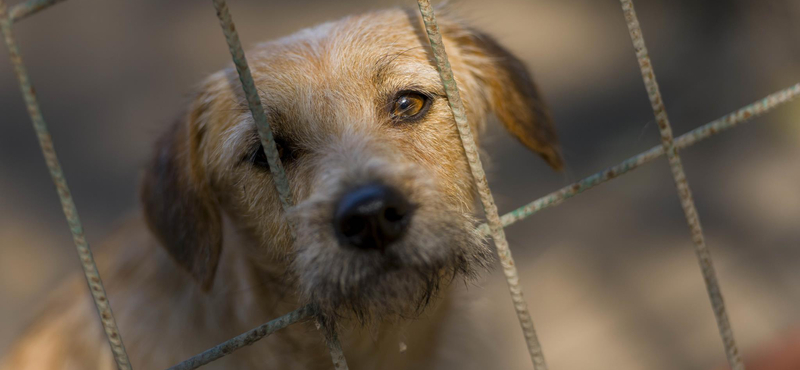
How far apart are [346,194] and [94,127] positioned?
391 centimetres

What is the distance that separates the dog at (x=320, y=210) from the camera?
154 centimetres

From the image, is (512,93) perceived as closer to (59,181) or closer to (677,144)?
(677,144)

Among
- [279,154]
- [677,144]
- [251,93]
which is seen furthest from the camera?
[279,154]

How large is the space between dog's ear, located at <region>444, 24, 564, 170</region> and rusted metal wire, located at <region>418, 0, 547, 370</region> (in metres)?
0.75

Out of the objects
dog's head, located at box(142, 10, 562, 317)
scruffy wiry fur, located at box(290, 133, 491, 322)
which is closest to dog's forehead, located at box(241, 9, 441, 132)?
dog's head, located at box(142, 10, 562, 317)

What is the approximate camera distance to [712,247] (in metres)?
3.86

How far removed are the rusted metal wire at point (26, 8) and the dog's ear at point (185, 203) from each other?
993 millimetres

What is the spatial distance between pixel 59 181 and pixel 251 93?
420 millimetres

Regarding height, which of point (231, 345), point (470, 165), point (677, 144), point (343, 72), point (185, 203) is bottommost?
point (231, 345)

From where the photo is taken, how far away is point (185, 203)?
2111 millimetres

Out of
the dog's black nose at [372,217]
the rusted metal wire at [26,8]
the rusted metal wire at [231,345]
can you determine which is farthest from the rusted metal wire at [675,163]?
the rusted metal wire at [26,8]

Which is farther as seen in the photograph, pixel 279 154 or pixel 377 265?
pixel 279 154

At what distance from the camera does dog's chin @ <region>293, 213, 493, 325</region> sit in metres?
1.50

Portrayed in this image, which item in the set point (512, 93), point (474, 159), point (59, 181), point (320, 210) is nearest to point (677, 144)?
point (474, 159)
